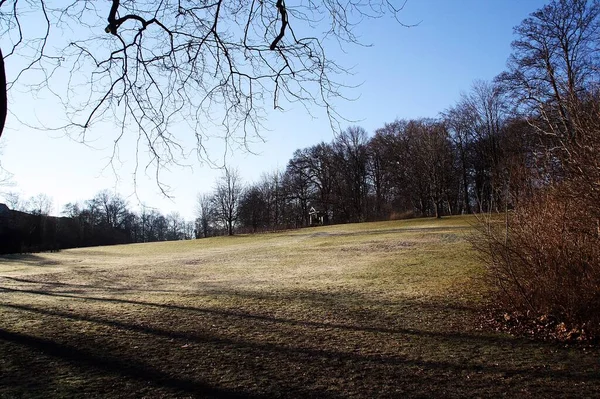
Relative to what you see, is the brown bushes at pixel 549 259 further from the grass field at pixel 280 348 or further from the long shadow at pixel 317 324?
the long shadow at pixel 317 324

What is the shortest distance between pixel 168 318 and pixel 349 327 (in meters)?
3.41

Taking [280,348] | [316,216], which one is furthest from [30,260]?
[316,216]

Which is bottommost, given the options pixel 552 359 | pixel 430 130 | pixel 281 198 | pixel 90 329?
pixel 552 359

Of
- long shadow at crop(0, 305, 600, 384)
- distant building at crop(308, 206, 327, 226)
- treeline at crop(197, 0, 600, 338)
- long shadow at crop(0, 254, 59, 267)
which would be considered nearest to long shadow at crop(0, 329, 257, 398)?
long shadow at crop(0, 305, 600, 384)

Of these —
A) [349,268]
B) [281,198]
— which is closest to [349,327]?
[349,268]

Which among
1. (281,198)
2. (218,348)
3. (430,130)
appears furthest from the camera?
(281,198)

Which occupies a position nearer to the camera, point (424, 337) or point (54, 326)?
point (424, 337)

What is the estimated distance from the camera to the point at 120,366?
5.47 metres

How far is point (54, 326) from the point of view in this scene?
24.7 ft

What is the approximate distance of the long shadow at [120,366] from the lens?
4684 millimetres

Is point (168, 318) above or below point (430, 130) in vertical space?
below

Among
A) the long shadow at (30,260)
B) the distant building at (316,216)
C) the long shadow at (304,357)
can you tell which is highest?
the distant building at (316,216)

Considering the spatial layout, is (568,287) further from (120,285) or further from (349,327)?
(120,285)

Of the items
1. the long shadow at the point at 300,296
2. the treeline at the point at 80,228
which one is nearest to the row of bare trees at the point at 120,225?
the treeline at the point at 80,228
